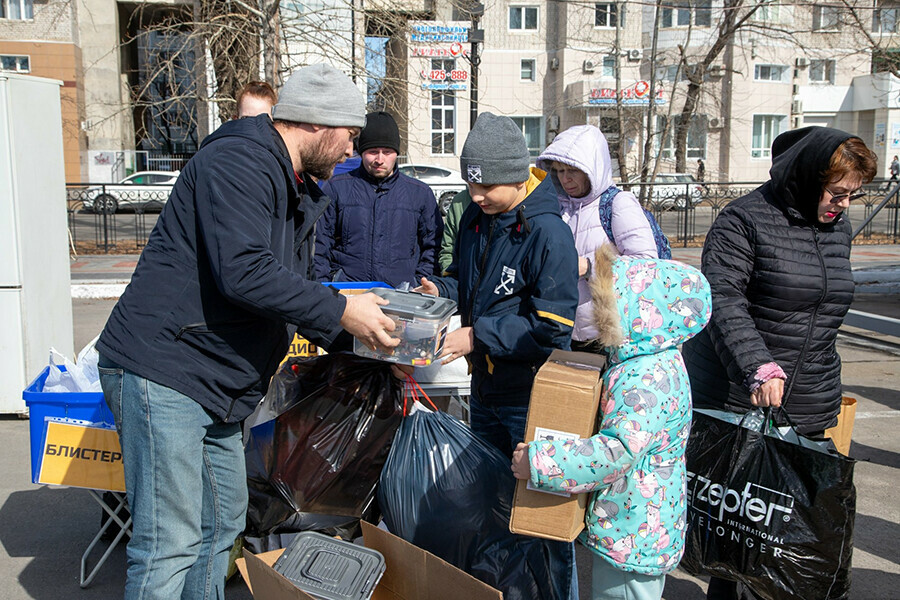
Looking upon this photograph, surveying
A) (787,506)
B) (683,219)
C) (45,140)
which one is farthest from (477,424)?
(683,219)

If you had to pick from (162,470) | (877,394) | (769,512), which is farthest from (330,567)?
(877,394)

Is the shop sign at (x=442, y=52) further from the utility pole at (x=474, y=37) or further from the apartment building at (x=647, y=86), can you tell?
the apartment building at (x=647, y=86)

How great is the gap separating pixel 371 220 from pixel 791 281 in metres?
2.47

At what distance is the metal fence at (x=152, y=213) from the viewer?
15.1 m

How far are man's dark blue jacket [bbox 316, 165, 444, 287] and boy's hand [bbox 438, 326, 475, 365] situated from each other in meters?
1.92

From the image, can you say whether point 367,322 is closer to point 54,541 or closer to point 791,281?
point 791,281

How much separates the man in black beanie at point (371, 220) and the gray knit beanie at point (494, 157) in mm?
1964

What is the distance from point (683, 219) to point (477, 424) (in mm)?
14822

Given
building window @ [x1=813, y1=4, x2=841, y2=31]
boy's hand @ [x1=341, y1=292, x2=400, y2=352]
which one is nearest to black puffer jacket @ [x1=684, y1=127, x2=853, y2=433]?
boy's hand @ [x1=341, y1=292, x2=400, y2=352]

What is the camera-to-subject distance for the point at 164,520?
2.23 metres

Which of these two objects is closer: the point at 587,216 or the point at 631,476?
the point at 631,476

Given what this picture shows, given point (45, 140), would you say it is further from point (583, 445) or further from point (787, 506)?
point (787, 506)

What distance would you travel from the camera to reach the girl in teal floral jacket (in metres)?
2.08

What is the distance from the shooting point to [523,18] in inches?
1342
